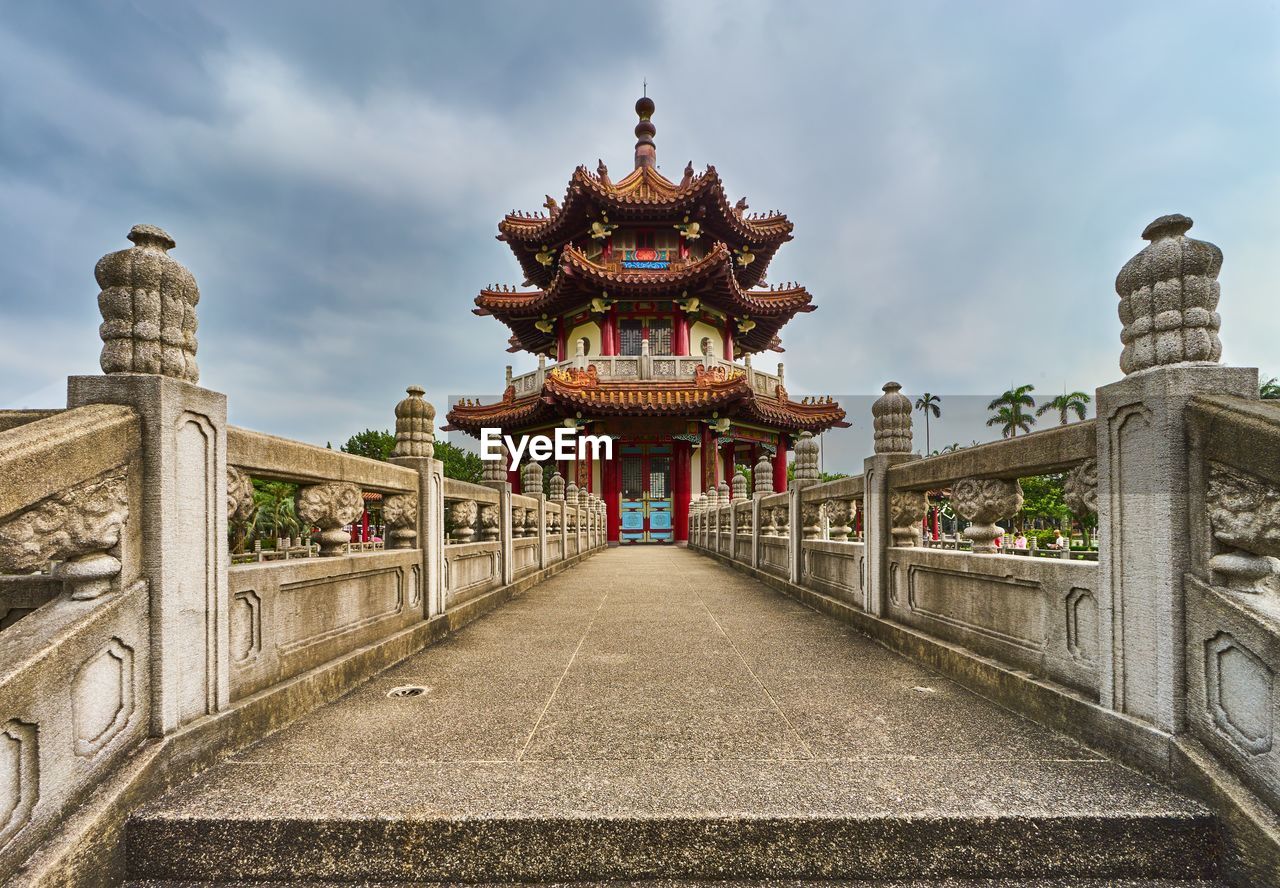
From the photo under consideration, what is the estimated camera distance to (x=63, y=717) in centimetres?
201

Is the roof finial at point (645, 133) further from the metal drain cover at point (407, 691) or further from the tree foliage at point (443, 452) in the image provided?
the metal drain cover at point (407, 691)

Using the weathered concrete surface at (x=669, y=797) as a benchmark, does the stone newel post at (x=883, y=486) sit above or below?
above

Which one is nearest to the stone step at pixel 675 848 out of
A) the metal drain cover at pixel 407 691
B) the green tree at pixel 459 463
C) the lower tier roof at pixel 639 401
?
the metal drain cover at pixel 407 691

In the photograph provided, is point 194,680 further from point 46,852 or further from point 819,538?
point 819,538

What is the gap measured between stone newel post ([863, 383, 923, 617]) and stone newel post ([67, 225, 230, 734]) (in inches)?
177

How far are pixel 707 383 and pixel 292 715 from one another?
16.9 metres

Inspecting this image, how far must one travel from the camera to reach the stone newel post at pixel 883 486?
5031 millimetres

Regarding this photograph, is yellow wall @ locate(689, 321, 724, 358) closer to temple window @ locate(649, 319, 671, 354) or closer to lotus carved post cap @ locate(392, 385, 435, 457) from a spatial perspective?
temple window @ locate(649, 319, 671, 354)

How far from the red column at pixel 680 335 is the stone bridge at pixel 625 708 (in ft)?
58.2

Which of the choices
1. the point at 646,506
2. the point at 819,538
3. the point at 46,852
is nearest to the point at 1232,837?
the point at 46,852

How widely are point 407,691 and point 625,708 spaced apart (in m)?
1.39

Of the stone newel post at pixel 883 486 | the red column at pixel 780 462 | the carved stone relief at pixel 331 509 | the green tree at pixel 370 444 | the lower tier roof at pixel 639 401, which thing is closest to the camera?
the carved stone relief at pixel 331 509

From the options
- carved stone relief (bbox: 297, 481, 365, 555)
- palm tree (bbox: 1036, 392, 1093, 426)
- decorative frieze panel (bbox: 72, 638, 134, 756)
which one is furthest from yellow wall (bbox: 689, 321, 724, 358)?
palm tree (bbox: 1036, 392, 1093, 426)

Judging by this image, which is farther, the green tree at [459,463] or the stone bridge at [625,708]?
the green tree at [459,463]
